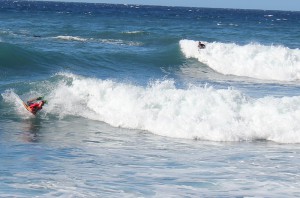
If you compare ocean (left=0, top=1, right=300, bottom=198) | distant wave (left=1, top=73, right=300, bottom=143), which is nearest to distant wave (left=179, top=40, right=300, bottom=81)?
ocean (left=0, top=1, right=300, bottom=198)

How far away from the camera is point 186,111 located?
1585 cm

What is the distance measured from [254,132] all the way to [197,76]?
1306 cm

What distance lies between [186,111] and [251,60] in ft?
51.4

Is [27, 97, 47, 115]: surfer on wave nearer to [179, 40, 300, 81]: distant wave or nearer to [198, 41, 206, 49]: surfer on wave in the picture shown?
[179, 40, 300, 81]: distant wave

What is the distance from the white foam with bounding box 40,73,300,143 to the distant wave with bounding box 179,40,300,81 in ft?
38.7

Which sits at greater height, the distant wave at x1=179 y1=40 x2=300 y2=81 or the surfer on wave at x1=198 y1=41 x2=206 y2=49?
the surfer on wave at x1=198 y1=41 x2=206 y2=49

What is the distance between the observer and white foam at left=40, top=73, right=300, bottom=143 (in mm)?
14641

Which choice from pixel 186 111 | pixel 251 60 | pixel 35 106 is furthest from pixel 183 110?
pixel 251 60

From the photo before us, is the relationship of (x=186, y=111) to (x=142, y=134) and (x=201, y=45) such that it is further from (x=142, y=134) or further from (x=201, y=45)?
(x=201, y=45)

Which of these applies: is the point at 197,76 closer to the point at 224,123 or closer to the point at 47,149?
the point at 224,123

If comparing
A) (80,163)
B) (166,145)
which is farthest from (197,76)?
(80,163)

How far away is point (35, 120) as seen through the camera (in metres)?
16.5

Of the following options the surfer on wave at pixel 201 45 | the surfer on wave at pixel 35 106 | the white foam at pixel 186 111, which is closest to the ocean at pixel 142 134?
the white foam at pixel 186 111

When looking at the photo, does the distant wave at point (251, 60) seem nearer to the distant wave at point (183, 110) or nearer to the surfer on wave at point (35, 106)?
the distant wave at point (183, 110)
